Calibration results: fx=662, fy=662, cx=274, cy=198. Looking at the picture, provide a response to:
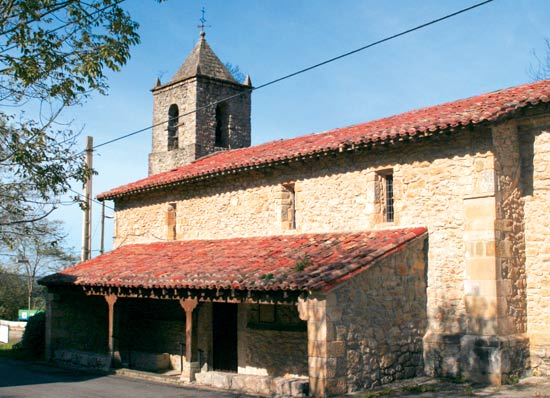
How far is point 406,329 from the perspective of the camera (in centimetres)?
1279

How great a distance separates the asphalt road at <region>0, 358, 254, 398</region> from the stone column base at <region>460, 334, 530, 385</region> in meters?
4.19

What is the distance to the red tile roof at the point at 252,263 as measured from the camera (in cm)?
1188

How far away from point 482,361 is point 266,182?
6.95 metres

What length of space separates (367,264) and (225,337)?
5747mm

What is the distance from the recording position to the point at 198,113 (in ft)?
80.3

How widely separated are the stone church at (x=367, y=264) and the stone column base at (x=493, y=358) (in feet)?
0.09

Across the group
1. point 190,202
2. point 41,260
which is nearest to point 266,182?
point 190,202

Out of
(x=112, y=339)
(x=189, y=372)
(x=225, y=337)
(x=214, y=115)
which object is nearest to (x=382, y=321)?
(x=189, y=372)

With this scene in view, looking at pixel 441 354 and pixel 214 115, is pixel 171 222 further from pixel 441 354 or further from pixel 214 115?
pixel 441 354

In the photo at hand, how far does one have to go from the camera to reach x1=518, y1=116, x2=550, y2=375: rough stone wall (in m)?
12.6

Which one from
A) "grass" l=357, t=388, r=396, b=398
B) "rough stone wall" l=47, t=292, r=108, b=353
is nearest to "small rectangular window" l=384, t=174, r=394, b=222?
"grass" l=357, t=388, r=396, b=398

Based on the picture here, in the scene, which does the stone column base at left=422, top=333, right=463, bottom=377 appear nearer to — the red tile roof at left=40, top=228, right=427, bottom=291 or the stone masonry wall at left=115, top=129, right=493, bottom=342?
the stone masonry wall at left=115, top=129, right=493, bottom=342

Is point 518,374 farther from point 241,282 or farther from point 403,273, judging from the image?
point 241,282

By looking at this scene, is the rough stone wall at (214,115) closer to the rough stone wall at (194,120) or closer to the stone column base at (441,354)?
the rough stone wall at (194,120)
